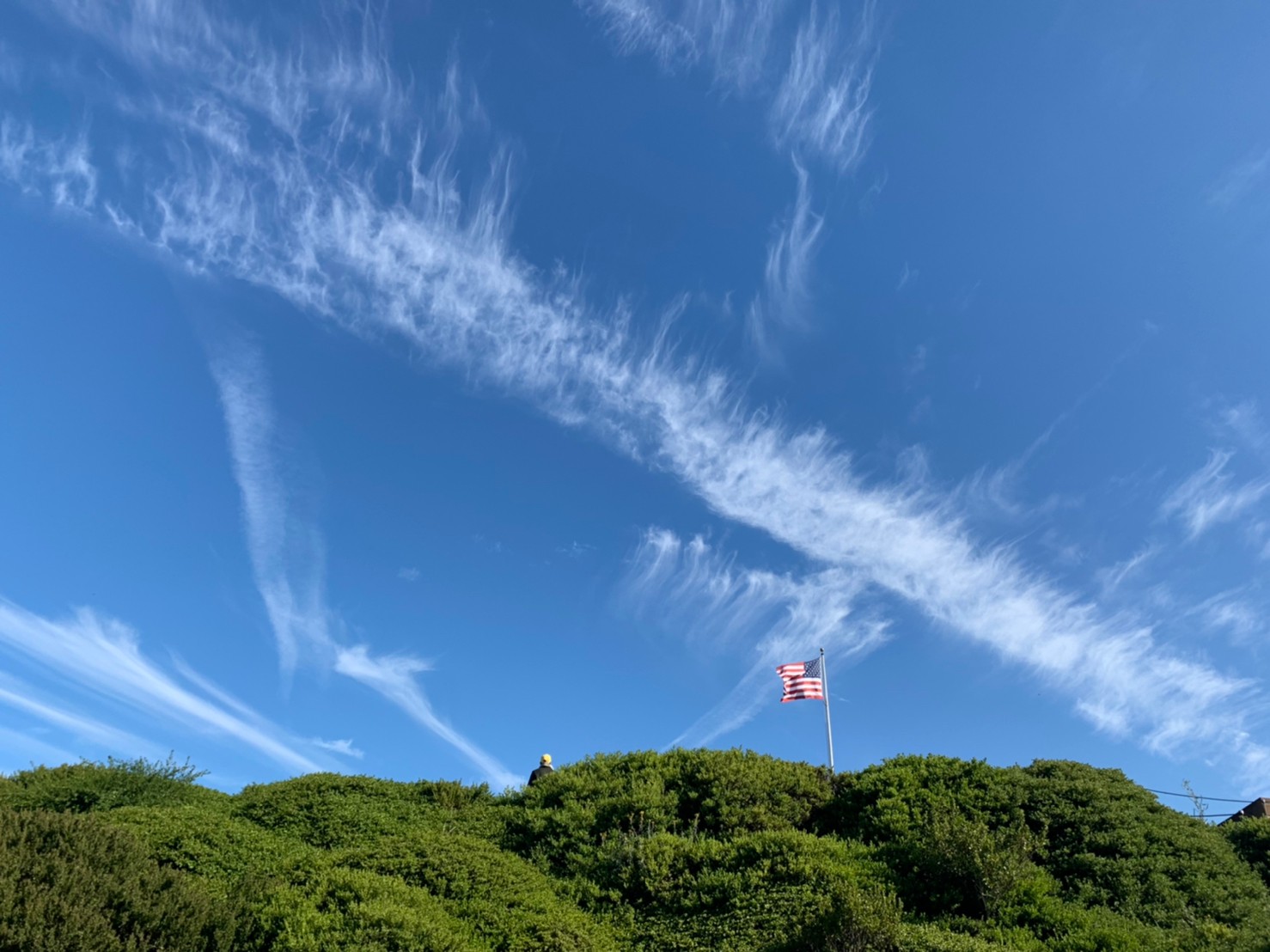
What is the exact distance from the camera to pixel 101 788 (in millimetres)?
17953

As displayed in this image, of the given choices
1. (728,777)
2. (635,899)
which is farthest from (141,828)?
(728,777)

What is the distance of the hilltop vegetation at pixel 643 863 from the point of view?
31.5ft

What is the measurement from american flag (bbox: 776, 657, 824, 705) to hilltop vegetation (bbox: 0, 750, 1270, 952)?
6931mm

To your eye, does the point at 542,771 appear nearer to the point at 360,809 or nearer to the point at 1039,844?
the point at 360,809

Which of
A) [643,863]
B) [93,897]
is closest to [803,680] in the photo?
[643,863]

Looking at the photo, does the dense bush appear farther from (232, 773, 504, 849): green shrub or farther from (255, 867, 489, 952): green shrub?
(232, 773, 504, 849): green shrub

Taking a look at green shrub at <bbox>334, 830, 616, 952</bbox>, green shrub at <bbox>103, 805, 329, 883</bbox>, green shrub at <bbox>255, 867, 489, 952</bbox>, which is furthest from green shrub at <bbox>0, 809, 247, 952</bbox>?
green shrub at <bbox>334, 830, 616, 952</bbox>

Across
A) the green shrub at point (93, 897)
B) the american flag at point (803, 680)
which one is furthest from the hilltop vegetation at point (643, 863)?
the american flag at point (803, 680)

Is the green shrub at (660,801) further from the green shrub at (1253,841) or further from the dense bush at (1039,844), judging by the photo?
the green shrub at (1253,841)

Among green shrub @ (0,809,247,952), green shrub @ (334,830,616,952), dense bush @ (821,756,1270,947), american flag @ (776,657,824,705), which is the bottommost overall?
green shrub @ (0,809,247,952)

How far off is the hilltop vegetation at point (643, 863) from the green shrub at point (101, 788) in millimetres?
66

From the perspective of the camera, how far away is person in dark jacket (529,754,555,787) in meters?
18.6

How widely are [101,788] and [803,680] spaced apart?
1890cm

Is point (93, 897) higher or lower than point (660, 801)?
lower
